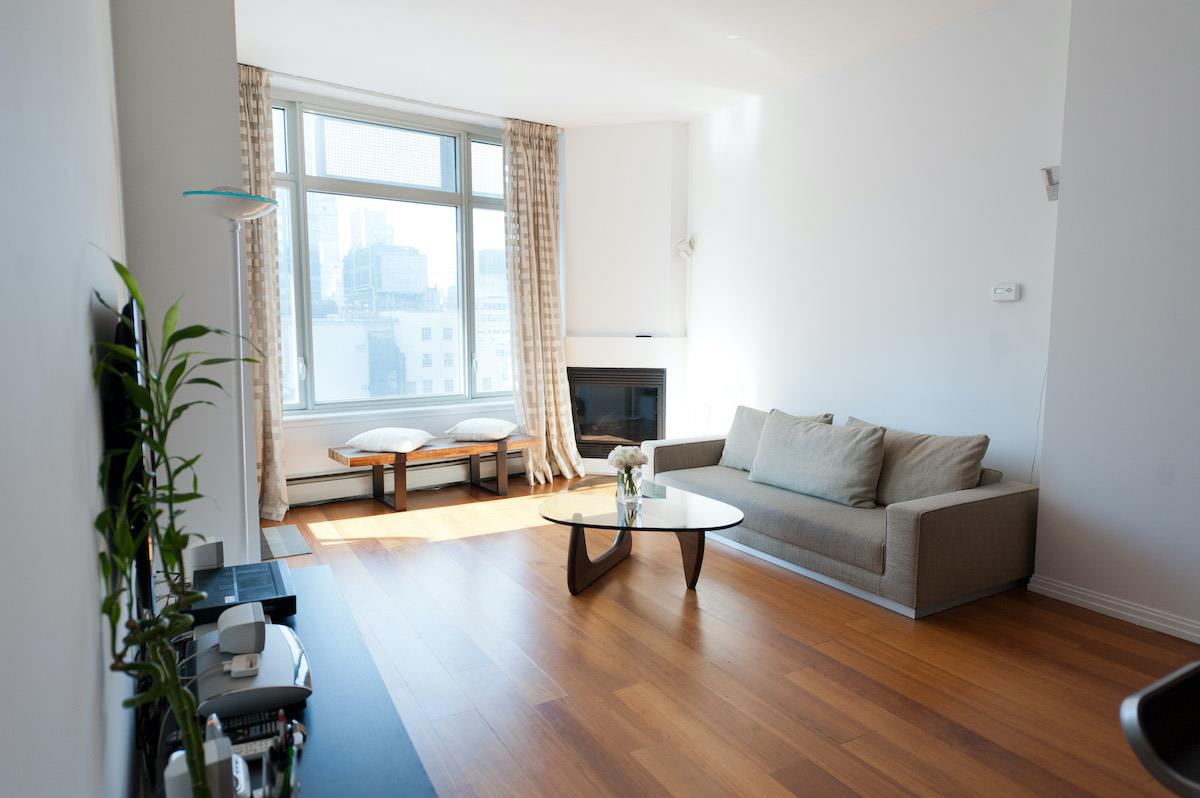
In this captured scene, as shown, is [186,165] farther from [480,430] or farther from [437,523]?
[480,430]

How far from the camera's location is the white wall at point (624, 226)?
6.02 metres

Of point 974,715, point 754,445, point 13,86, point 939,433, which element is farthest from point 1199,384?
point 13,86

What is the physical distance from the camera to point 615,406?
21.0ft

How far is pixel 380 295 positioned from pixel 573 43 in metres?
2.50

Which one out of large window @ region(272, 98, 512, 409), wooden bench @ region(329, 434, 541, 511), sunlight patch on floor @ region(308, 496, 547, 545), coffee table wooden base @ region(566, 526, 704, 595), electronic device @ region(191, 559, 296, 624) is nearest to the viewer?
electronic device @ region(191, 559, 296, 624)

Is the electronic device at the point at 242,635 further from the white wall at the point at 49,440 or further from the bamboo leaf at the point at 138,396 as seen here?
the bamboo leaf at the point at 138,396

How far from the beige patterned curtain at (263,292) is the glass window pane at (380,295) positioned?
53 centimetres

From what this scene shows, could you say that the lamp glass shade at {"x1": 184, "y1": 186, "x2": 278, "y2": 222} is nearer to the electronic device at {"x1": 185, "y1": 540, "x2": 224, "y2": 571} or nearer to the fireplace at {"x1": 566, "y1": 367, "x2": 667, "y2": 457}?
the electronic device at {"x1": 185, "y1": 540, "x2": 224, "y2": 571}

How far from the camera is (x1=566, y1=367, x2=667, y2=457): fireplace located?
623cm

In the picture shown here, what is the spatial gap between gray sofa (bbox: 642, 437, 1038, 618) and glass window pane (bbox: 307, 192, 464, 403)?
3.06 meters

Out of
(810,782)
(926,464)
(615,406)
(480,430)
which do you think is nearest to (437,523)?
(480,430)

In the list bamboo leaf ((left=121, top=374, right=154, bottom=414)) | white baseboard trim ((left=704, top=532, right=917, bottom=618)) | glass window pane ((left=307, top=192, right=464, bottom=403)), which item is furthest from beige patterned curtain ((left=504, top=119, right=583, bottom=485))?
bamboo leaf ((left=121, top=374, right=154, bottom=414))

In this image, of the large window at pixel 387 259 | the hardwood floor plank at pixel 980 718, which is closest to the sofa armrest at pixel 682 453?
the large window at pixel 387 259

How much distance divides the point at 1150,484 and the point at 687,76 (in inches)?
139
